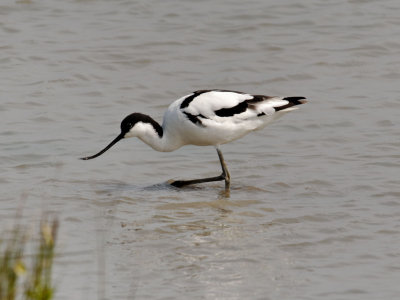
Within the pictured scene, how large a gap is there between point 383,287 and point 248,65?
21.2ft

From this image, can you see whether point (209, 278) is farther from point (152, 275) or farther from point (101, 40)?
point (101, 40)

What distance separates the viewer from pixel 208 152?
9.61 m

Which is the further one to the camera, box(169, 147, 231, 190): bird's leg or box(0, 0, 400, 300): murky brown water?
box(169, 147, 231, 190): bird's leg

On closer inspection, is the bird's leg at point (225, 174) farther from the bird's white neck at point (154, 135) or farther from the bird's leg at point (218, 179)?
the bird's white neck at point (154, 135)

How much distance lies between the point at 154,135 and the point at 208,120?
1.75 feet

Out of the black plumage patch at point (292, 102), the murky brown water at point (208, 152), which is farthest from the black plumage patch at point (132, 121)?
the black plumage patch at point (292, 102)

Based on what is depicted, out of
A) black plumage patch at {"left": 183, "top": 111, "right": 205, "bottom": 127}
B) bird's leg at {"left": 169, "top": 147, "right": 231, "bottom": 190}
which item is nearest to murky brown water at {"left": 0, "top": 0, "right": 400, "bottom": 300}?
bird's leg at {"left": 169, "top": 147, "right": 231, "bottom": 190}

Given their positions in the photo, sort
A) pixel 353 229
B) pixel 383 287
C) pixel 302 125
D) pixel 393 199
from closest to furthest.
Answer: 1. pixel 383 287
2. pixel 353 229
3. pixel 393 199
4. pixel 302 125

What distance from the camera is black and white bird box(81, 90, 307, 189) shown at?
812 centimetres

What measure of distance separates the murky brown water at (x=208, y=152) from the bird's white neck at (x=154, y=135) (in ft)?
1.28

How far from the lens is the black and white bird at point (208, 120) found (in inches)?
320

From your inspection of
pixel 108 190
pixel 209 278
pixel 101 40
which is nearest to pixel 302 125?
pixel 108 190

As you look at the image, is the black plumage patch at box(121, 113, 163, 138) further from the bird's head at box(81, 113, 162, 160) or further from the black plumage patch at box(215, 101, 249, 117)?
the black plumage patch at box(215, 101, 249, 117)

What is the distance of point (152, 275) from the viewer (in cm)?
579
